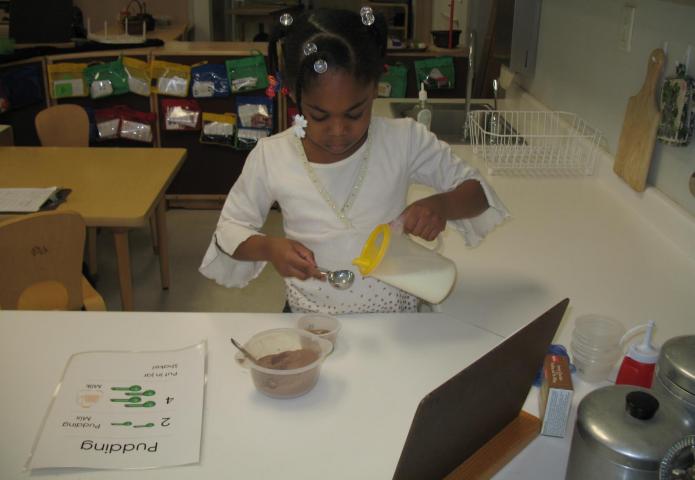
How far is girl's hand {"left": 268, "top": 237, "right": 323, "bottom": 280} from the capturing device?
1135 millimetres

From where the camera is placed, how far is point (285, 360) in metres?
1.01

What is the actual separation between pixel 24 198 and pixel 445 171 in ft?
4.91

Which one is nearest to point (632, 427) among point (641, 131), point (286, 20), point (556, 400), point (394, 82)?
point (556, 400)

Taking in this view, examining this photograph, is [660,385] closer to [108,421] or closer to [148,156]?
[108,421]

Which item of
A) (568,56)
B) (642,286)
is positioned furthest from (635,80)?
(642,286)

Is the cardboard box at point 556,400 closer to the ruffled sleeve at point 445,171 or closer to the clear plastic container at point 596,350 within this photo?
the clear plastic container at point 596,350

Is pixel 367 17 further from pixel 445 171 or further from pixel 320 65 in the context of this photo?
pixel 445 171

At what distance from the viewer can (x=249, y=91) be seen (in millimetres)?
3559

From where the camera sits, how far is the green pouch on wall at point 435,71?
3.50 metres

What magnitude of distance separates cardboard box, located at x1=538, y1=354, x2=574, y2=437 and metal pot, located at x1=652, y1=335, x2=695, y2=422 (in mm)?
133

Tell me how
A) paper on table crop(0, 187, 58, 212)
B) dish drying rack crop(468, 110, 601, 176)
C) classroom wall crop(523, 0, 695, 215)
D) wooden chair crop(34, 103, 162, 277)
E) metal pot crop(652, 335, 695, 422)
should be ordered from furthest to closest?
1. wooden chair crop(34, 103, 162, 277)
2. paper on table crop(0, 187, 58, 212)
3. dish drying rack crop(468, 110, 601, 176)
4. classroom wall crop(523, 0, 695, 215)
5. metal pot crop(652, 335, 695, 422)

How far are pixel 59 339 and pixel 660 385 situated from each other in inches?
36.6

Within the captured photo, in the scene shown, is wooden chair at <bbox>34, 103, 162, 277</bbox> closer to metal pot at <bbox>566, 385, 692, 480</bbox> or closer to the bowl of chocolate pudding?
the bowl of chocolate pudding

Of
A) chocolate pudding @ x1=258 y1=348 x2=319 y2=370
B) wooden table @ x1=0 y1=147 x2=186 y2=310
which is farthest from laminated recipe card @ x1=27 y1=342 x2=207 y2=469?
wooden table @ x1=0 y1=147 x2=186 y2=310
